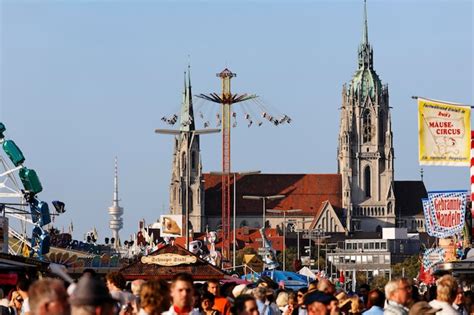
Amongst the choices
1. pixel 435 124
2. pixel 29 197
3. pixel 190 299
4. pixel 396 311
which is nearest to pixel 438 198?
pixel 435 124

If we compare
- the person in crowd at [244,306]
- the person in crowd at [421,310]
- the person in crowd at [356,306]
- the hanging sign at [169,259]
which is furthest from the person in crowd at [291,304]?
the hanging sign at [169,259]

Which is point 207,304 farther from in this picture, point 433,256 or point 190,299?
point 433,256

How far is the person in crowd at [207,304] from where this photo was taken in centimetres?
1676

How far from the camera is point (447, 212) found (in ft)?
134

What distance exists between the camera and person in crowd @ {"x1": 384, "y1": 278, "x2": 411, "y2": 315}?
46.9ft

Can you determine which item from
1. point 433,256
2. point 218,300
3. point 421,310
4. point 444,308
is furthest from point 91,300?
point 433,256

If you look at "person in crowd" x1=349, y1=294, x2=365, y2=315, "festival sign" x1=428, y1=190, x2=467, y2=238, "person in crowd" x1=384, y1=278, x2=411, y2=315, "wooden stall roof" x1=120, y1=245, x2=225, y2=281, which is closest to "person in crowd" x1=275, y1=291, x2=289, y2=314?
"person in crowd" x1=349, y1=294, x2=365, y2=315

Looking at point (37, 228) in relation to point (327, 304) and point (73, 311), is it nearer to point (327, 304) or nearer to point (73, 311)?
point (327, 304)

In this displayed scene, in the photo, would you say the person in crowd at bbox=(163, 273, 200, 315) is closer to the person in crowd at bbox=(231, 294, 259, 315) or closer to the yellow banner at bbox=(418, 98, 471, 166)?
the person in crowd at bbox=(231, 294, 259, 315)

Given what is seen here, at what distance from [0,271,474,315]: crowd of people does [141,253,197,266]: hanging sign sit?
18274 mm

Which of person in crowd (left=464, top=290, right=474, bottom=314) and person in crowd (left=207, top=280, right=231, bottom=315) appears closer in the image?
person in crowd (left=464, top=290, right=474, bottom=314)

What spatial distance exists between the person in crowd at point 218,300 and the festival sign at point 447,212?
21.6m

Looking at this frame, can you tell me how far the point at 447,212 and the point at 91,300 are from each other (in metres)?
32.5

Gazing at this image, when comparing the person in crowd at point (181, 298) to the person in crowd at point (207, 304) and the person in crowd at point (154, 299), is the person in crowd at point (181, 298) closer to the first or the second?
the person in crowd at point (154, 299)
